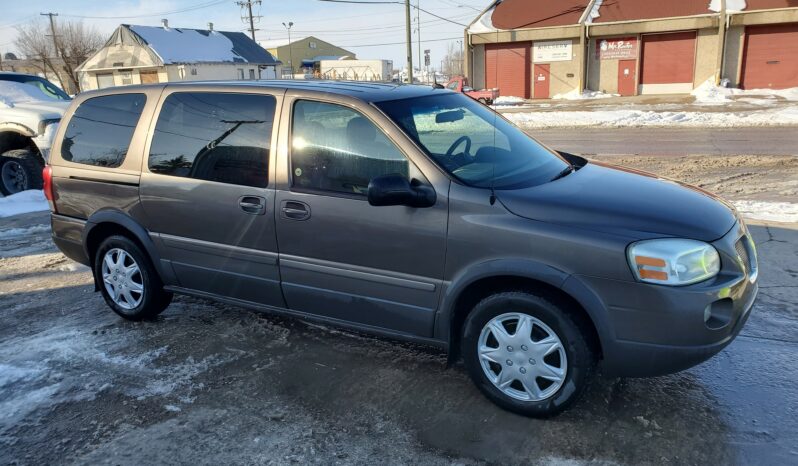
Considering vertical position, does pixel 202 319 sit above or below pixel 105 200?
below

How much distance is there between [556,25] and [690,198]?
31385 mm

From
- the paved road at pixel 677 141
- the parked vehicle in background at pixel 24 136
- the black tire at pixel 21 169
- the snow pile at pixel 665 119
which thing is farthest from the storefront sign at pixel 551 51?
the black tire at pixel 21 169

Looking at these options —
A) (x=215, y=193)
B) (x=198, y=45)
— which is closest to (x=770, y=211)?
(x=215, y=193)

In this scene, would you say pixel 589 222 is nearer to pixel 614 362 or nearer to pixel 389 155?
pixel 614 362

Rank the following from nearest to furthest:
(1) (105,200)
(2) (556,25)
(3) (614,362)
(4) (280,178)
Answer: (3) (614,362) → (4) (280,178) → (1) (105,200) → (2) (556,25)

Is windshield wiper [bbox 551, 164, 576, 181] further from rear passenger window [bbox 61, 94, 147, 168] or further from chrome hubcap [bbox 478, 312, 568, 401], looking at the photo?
rear passenger window [bbox 61, 94, 147, 168]

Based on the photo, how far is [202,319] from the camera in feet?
15.6

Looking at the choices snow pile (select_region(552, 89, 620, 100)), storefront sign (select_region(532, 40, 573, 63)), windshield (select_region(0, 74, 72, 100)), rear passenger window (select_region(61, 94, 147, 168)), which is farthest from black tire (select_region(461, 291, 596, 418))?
storefront sign (select_region(532, 40, 573, 63))

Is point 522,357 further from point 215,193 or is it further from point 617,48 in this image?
point 617,48

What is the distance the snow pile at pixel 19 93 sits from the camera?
1017 cm

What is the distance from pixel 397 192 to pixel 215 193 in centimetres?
148

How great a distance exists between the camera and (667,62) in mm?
30578

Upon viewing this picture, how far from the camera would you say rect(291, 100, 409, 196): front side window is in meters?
3.51

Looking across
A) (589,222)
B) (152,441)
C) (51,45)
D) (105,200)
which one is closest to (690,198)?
(589,222)
